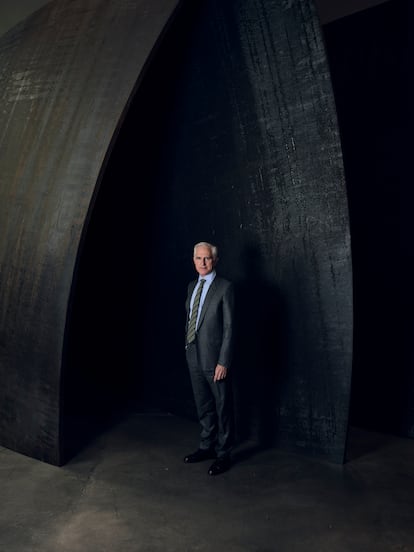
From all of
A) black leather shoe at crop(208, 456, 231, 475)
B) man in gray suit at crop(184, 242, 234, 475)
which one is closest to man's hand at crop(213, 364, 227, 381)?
man in gray suit at crop(184, 242, 234, 475)

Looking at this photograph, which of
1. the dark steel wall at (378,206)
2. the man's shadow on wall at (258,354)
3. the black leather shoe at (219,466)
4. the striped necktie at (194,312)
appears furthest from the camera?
the dark steel wall at (378,206)

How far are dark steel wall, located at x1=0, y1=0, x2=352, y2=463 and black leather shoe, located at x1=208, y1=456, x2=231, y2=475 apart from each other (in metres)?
0.62

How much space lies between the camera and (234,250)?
16.0ft

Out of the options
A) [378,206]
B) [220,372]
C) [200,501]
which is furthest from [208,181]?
[200,501]

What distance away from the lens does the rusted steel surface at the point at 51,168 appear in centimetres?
407

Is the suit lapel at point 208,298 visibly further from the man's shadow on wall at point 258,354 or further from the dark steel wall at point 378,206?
the dark steel wall at point 378,206

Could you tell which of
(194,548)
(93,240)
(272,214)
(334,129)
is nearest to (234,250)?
(272,214)

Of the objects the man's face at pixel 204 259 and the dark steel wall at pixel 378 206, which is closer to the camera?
the man's face at pixel 204 259

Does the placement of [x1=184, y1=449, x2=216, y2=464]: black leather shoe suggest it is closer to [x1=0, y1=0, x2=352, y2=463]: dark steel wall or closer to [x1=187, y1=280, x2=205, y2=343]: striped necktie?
[x1=0, y1=0, x2=352, y2=463]: dark steel wall

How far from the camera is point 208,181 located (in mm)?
4957

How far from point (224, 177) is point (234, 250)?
Result: 1.97 ft

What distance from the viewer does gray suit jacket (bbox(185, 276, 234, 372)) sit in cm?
419

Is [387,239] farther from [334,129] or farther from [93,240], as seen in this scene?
[93,240]

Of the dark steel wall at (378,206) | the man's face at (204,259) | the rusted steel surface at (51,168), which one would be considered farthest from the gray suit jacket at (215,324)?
the dark steel wall at (378,206)
